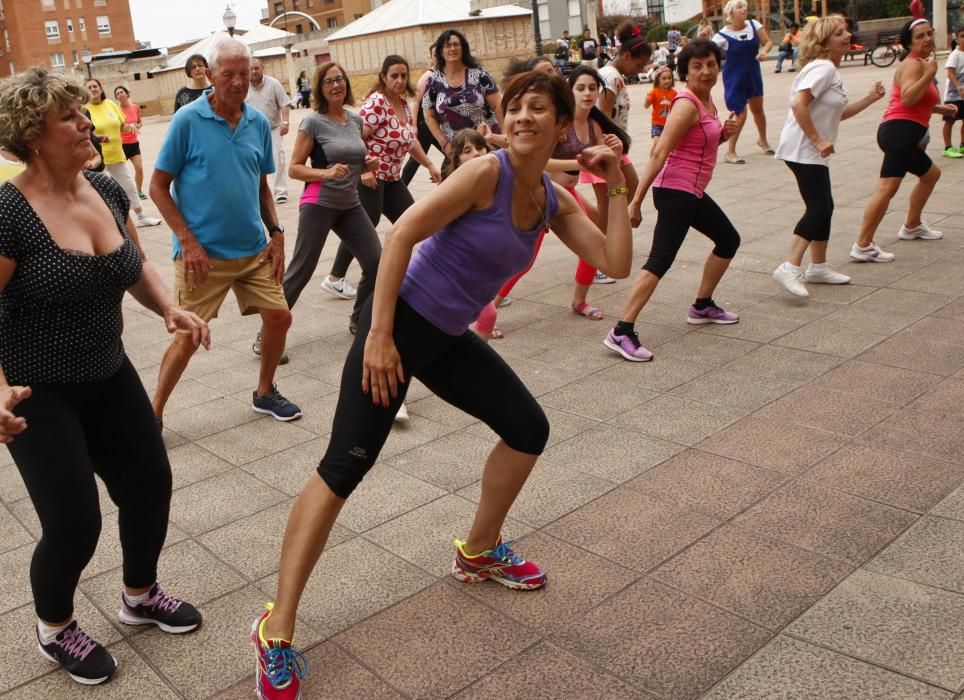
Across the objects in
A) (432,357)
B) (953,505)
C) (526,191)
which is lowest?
(953,505)

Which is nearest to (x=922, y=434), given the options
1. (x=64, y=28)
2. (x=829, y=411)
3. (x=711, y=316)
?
(x=829, y=411)

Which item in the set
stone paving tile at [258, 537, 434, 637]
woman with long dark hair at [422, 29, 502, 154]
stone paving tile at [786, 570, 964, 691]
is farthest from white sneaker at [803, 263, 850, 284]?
stone paving tile at [258, 537, 434, 637]

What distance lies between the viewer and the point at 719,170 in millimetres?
13414

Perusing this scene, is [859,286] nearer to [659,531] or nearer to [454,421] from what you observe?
[454,421]

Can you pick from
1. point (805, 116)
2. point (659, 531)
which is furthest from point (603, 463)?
point (805, 116)

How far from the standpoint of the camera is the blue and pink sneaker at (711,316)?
272 inches

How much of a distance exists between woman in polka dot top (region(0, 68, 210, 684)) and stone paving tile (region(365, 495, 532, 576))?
101 centimetres

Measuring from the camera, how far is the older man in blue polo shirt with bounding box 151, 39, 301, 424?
16.8 feet

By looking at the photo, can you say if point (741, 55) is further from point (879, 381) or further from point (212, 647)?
point (212, 647)

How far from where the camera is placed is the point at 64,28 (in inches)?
4112

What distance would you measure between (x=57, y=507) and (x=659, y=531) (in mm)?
2202

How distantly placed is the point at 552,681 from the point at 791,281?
15.9 ft

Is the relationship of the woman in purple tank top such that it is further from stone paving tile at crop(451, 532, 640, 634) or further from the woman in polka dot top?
the woman in polka dot top

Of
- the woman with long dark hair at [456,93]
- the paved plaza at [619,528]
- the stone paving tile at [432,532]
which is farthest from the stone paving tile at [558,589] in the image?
the woman with long dark hair at [456,93]
